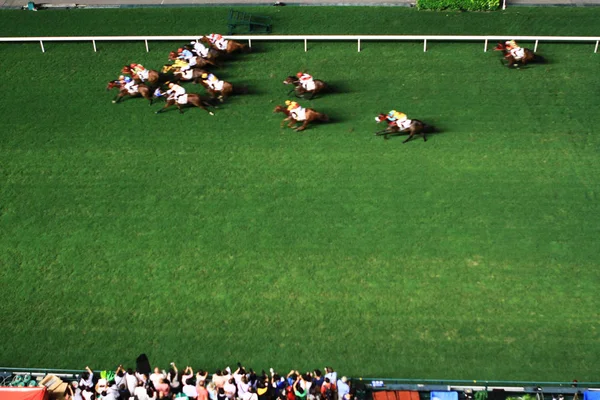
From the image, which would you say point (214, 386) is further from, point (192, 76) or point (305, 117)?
point (192, 76)

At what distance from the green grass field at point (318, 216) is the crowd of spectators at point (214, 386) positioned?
76 centimetres

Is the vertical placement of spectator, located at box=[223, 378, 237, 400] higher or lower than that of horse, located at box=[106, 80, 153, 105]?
lower

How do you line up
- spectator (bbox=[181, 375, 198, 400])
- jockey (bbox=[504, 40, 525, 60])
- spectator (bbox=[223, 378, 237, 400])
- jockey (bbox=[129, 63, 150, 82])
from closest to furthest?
spectator (bbox=[223, 378, 237, 400])
spectator (bbox=[181, 375, 198, 400])
jockey (bbox=[129, 63, 150, 82])
jockey (bbox=[504, 40, 525, 60])

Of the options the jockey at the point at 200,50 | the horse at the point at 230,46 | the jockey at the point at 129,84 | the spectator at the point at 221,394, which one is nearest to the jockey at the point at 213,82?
the jockey at the point at 200,50

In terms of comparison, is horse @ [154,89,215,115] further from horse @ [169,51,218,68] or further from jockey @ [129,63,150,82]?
horse @ [169,51,218,68]

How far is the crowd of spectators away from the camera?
11.9m

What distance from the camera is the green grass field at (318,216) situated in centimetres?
1325

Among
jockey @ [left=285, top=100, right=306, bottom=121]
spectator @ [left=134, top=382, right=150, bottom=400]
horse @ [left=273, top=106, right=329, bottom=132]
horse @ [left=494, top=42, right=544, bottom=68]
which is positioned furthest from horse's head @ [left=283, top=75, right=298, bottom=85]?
spectator @ [left=134, top=382, right=150, bottom=400]

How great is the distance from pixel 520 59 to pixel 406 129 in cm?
386

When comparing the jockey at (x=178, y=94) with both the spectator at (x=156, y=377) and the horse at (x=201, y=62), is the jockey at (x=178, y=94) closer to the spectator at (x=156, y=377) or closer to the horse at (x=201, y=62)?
the horse at (x=201, y=62)

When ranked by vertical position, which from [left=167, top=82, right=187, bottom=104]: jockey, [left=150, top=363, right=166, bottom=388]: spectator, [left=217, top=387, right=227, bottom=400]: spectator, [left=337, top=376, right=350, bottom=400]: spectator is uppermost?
[left=167, top=82, right=187, bottom=104]: jockey

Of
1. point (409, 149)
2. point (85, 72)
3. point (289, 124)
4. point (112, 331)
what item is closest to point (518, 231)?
point (409, 149)

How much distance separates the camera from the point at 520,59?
1841 centimetres

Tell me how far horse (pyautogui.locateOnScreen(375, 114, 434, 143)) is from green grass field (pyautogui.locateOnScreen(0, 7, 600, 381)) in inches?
11.9
